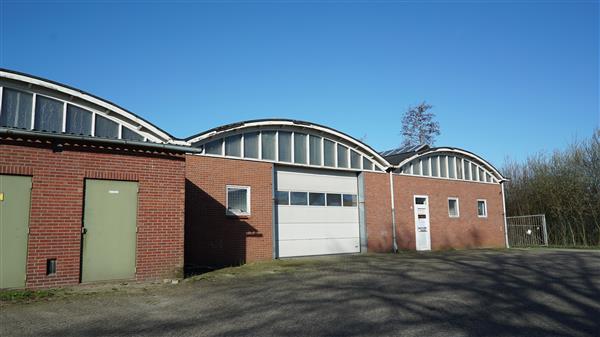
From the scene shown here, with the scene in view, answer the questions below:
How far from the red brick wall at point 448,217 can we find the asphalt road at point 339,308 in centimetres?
890

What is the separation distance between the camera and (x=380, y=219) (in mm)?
19406

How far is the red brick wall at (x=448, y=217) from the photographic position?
20391mm

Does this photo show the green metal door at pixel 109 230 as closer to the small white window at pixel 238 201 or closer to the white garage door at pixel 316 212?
the small white window at pixel 238 201

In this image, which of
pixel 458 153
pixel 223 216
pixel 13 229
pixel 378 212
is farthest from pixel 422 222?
pixel 13 229

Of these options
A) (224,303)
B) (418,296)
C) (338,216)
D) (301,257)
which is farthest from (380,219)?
(224,303)

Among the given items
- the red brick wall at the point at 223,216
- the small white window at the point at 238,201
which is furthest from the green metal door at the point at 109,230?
the small white window at the point at 238,201

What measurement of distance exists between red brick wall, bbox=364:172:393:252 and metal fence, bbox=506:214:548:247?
429 inches

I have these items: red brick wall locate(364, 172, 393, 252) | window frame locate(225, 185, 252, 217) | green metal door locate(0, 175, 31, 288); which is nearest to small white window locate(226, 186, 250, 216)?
window frame locate(225, 185, 252, 217)

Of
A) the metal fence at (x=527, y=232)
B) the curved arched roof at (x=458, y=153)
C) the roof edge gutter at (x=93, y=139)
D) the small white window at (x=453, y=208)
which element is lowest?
the metal fence at (x=527, y=232)

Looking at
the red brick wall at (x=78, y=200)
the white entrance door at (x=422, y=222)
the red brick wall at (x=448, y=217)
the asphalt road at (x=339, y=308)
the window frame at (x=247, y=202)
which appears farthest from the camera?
the white entrance door at (x=422, y=222)

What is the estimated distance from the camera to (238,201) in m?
15.5

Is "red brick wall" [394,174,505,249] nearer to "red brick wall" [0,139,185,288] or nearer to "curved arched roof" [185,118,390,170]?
"curved arched roof" [185,118,390,170]

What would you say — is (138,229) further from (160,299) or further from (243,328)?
(243,328)

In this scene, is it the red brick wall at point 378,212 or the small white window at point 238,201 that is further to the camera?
the red brick wall at point 378,212
